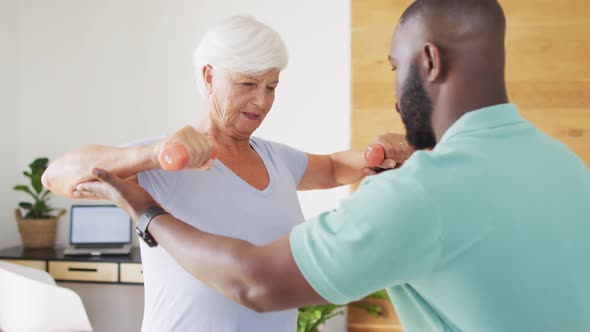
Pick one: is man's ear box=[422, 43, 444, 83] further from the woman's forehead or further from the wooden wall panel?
the wooden wall panel

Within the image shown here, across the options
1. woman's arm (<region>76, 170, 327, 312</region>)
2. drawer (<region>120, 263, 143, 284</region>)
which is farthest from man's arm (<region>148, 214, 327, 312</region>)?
drawer (<region>120, 263, 143, 284</region>)

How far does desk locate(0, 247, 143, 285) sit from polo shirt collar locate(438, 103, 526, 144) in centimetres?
277

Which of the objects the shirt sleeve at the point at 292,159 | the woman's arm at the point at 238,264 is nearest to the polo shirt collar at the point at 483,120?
the woman's arm at the point at 238,264

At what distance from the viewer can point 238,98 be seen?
149 centimetres

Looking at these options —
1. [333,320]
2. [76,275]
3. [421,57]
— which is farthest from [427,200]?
[76,275]

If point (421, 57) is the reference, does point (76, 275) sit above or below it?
below

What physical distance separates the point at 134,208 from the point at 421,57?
0.52 m

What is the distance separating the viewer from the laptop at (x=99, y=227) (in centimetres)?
376

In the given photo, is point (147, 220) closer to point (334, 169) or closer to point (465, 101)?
point (465, 101)

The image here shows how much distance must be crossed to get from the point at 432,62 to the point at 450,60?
26 millimetres

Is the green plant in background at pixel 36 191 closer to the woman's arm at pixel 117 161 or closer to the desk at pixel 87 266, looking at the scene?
the desk at pixel 87 266

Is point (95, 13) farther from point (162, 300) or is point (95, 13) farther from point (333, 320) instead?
point (162, 300)

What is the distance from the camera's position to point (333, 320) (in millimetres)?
3482

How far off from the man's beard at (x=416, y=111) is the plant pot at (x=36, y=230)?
3.32 m
